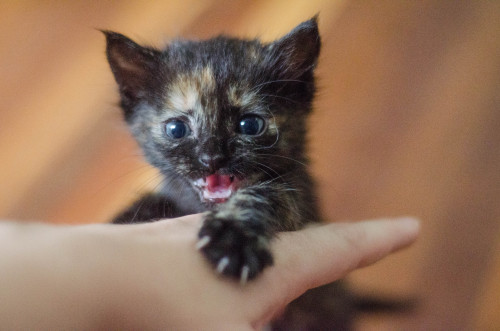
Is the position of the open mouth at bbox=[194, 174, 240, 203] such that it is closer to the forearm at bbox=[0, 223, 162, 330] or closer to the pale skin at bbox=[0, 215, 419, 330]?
the pale skin at bbox=[0, 215, 419, 330]

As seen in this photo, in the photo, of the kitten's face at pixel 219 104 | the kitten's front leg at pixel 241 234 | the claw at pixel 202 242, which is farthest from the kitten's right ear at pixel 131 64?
the claw at pixel 202 242

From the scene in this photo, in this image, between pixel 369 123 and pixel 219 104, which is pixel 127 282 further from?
pixel 369 123

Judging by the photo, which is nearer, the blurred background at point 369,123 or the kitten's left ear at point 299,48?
the kitten's left ear at point 299,48

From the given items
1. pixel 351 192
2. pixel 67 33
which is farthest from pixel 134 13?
pixel 351 192

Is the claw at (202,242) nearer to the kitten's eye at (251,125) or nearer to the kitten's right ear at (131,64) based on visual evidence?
the kitten's eye at (251,125)

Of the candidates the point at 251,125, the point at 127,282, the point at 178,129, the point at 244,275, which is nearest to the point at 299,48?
the point at 251,125

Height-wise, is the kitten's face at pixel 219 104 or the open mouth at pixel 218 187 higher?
the kitten's face at pixel 219 104

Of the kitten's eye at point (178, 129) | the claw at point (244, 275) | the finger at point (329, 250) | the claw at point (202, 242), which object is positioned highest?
the kitten's eye at point (178, 129)
